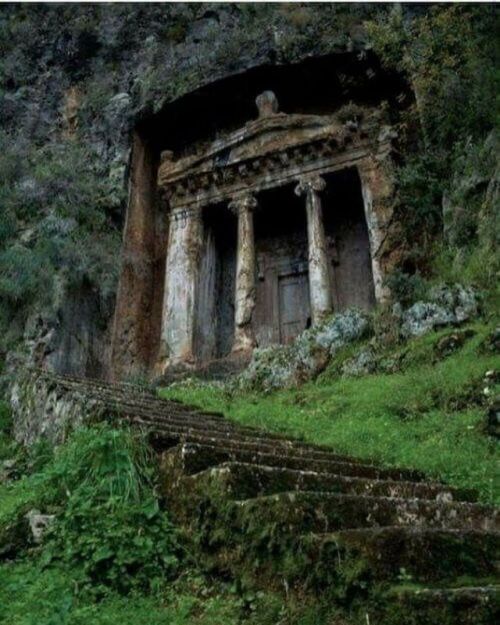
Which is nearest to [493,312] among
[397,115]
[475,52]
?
[475,52]

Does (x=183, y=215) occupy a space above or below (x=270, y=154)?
below

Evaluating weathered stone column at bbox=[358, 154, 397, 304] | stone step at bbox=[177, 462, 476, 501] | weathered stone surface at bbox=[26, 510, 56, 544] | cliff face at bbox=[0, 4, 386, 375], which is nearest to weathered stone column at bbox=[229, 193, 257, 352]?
weathered stone column at bbox=[358, 154, 397, 304]

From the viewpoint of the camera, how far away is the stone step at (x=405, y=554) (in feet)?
8.20

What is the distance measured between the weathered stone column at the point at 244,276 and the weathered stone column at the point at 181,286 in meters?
1.11

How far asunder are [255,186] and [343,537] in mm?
14891

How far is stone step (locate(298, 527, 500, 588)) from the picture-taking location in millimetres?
2498

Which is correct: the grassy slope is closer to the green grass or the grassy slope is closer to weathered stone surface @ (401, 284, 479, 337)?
weathered stone surface @ (401, 284, 479, 337)

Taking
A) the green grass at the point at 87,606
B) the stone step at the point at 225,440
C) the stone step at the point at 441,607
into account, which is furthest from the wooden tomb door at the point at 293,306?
the stone step at the point at 441,607

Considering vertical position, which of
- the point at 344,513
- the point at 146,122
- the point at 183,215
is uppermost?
the point at 146,122

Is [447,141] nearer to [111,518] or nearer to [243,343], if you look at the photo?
[243,343]

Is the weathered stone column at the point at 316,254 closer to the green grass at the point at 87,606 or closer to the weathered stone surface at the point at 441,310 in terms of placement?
the weathered stone surface at the point at 441,310

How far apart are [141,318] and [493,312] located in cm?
964

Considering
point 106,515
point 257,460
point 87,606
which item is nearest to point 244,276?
point 257,460

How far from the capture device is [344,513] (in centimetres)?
312
